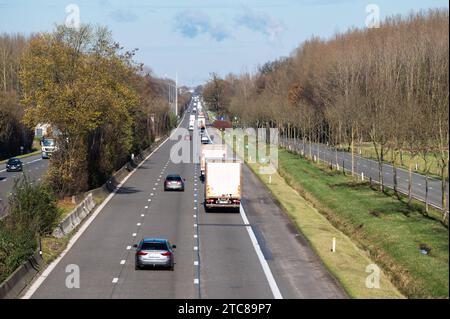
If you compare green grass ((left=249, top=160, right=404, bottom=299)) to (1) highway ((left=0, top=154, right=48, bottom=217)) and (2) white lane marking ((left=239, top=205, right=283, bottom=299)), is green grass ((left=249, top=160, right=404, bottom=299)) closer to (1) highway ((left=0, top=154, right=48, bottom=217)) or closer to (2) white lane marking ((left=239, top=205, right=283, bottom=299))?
(2) white lane marking ((left=239, top=205, right=283, bottom=299))

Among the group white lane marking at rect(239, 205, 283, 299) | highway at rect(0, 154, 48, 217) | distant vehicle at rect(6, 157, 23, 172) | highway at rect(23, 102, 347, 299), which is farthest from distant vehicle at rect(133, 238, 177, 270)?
distant vehicle at rect(6, 157, 23, 172)

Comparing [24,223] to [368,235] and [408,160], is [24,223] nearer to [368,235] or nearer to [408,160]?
[368,235]

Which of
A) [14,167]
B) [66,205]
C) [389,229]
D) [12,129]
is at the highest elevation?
[12,129]

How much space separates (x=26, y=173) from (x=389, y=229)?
139 feet

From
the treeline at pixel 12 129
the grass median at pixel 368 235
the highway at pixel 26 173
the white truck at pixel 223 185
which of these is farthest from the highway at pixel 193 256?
the treeline at pixel 12 129

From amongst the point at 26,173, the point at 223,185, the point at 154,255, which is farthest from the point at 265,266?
the point at 26,173

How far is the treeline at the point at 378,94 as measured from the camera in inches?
1876

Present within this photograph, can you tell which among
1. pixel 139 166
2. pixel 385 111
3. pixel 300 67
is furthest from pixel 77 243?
pixel 300 67

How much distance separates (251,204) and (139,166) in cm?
3490

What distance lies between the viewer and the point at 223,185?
48.0 m

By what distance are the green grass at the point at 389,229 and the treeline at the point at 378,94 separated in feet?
10.2

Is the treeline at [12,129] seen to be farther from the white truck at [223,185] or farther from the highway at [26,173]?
the white truck at [223,185]
